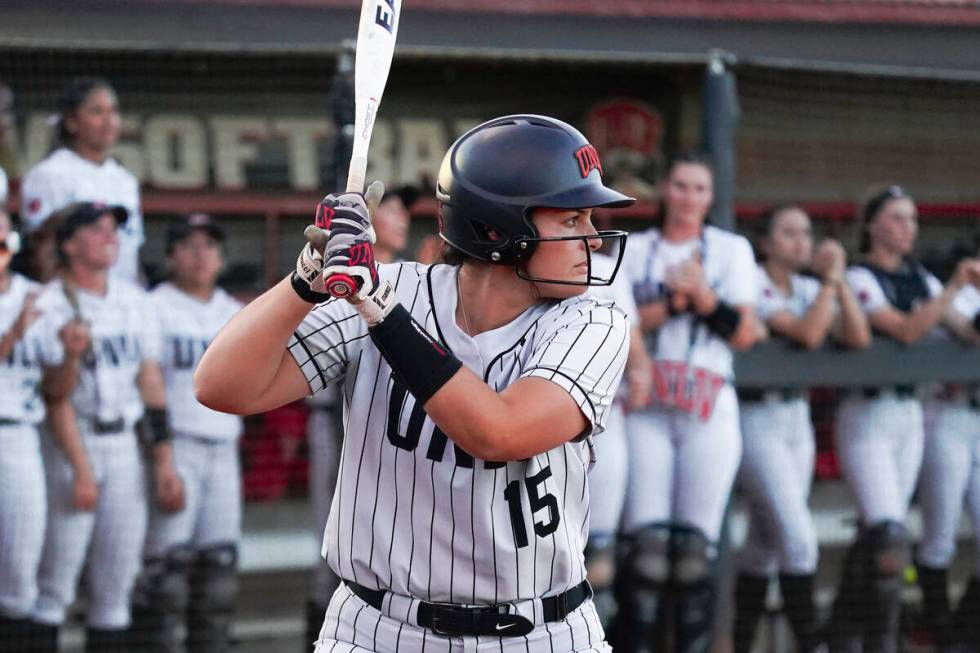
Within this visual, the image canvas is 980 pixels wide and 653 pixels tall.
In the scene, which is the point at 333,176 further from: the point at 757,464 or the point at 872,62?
the point at 872,62

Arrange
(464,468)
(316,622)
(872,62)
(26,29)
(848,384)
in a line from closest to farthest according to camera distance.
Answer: (464,468), (316,622), (848,384), (26,29), (872,62)

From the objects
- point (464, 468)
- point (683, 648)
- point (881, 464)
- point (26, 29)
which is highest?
point (26, 29)

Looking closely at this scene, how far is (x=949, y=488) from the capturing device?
539cm

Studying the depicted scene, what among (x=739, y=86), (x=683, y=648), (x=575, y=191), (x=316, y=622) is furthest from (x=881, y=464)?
(x=575, y=191)

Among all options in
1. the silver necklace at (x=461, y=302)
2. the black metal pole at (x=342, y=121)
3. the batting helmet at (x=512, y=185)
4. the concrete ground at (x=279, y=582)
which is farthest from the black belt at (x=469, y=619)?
the concrete ground at (x=279, y=582)

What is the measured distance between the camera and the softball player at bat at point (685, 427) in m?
4.63

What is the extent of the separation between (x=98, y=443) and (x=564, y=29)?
334 centimetres

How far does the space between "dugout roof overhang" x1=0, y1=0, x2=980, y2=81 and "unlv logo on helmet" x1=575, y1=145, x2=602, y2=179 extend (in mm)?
2241

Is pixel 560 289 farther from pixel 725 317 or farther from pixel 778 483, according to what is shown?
pixel 778 483

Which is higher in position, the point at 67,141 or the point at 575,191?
the point at 67,141

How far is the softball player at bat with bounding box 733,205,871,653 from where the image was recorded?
4.96 m

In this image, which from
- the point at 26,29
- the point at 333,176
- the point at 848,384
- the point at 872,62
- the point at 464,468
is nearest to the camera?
the point at 464,468

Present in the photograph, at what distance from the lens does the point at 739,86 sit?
5.12 metres

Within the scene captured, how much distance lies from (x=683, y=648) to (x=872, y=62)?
5033 mm
